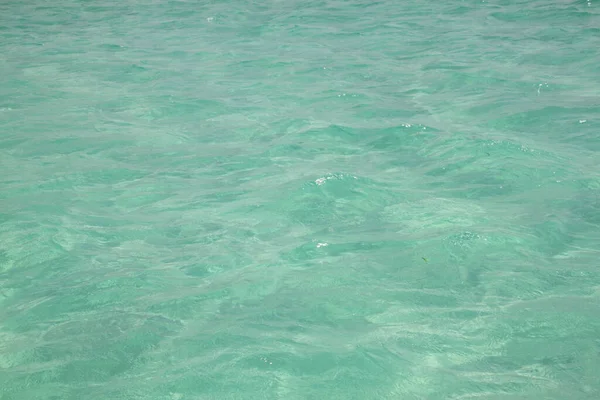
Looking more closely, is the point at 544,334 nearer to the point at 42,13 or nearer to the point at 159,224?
the point at 159,224

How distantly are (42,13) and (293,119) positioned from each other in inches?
349

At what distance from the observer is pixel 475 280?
151 inches

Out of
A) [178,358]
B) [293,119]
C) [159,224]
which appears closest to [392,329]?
[178,358]

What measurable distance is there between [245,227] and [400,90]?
12.1 ft

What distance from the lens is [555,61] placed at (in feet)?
27.2

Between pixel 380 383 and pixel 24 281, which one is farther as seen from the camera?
pixel 24 281

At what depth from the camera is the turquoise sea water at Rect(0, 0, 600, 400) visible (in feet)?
10.4

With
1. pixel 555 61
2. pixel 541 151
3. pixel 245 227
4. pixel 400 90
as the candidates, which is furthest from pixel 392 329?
pixel 555 61

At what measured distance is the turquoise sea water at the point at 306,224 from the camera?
3172 mm

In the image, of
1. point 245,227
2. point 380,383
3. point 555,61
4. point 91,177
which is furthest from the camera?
point 555,61

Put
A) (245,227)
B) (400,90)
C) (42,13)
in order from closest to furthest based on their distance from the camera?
(245,227), (400,90), (42,13)

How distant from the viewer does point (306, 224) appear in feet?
15.4

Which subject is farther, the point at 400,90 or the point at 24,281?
the point at 400,90

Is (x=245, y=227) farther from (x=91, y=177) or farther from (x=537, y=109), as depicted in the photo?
(x=537, y=109)
